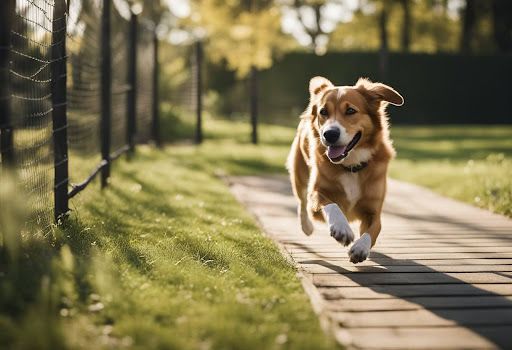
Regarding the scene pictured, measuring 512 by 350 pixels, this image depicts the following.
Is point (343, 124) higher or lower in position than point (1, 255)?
higher

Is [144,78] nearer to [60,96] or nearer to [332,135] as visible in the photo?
[60,96]

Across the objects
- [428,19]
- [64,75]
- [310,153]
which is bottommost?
[310,153]

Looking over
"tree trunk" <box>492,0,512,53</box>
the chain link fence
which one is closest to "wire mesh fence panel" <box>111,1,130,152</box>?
the chain link fence

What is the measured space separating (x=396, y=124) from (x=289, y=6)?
9762 mm

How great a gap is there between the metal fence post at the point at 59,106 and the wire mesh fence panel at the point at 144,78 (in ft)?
20.2

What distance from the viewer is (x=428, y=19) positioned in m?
35.2

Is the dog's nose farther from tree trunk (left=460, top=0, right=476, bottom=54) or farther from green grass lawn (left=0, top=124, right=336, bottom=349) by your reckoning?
tree trunk (left=460, top=0, right=476, bottom=54)

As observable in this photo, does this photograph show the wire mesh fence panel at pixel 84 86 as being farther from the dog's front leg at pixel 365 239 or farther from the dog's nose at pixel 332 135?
the dog's front leg at pixel 365 239

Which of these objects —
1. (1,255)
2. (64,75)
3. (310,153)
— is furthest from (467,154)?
(1,255)

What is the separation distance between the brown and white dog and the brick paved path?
0.35 m

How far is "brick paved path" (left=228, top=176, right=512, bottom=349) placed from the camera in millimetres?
2910

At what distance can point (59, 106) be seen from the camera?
4969mm

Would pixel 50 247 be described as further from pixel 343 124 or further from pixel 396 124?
pixel 396 124

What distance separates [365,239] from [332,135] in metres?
0.74
